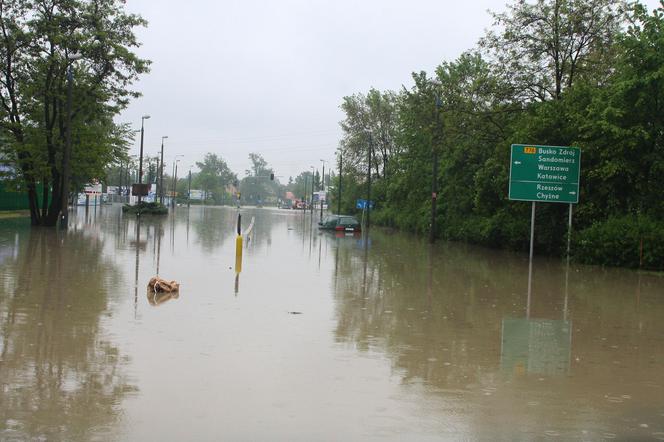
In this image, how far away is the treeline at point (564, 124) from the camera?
26.8m

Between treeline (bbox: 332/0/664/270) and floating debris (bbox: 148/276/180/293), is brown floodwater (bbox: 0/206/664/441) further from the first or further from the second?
treeline (bbox: 332/0/664/270)

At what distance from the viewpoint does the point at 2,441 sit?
5738 mm

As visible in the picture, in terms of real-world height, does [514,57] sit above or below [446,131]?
above

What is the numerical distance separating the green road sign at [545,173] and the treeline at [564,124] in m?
0.79

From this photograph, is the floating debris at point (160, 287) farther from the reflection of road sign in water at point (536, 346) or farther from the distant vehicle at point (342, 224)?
the distant vehicle at point (342, 224)

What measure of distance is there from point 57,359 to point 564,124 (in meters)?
26.2

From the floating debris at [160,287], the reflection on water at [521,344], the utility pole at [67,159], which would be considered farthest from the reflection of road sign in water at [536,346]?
the utility pole at [67,159]

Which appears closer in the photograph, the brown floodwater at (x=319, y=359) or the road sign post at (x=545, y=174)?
the brown floodwater at (x=319, y=359)

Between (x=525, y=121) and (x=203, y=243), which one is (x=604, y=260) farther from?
(x=203, y=243)

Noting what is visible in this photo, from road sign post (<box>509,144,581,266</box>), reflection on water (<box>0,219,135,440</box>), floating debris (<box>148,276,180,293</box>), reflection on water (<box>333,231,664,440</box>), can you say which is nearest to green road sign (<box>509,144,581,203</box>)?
road sign post (<box>509,144,581,266</box>)

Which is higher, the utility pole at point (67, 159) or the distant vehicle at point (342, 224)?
the utility pole at point (67, 159)

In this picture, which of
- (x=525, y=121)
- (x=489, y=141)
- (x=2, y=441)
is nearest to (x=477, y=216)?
(x=489, y=141)

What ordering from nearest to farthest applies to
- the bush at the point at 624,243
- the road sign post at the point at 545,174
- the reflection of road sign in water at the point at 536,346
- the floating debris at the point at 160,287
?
the reflection of road sign in water at the point at 536,346 → the floating debris at the point at 160,287 → the bush at the point at 624,243 → the road sign post at the point at 545,174

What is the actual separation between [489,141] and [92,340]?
3068cm
